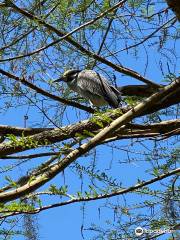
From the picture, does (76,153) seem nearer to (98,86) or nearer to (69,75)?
(69,75)

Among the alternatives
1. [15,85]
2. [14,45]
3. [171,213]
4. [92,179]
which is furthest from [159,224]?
[14,45]

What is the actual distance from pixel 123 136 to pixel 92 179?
184mm

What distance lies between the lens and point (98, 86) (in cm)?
291

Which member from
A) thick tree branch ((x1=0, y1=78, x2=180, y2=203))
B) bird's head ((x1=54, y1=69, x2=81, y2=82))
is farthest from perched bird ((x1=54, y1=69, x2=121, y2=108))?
thick tree branch ((x1=0, y1=78, x2=180, y2=203))

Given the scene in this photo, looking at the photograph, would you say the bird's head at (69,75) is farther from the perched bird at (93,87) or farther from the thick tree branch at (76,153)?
the thick tree branch at (76,153)

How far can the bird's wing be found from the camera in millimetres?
2625

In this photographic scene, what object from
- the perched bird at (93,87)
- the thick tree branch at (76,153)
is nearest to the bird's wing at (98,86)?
the perched bird at (93,87)

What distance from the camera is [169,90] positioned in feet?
5.41

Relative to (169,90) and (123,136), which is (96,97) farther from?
(169,90)

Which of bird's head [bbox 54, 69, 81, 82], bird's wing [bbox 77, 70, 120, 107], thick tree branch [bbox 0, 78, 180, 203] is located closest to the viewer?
thick tree branch [bbox 0, 78, 180, 203]

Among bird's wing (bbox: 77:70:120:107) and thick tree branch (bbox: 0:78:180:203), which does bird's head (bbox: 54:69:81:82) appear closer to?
bird's wing (bbox: 77:70:120:107)

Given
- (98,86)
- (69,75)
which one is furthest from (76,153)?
(98,86)

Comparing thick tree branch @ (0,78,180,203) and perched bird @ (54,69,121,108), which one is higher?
Result: perched bird @ (54,69,121,108)

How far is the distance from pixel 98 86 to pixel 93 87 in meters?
0.04
